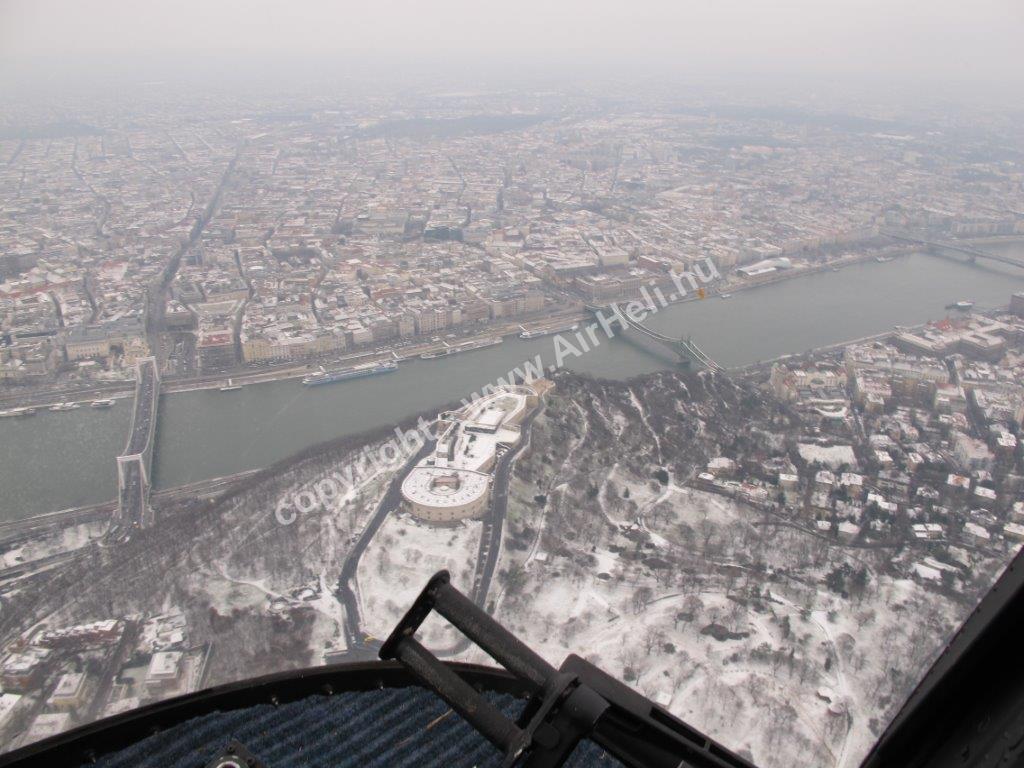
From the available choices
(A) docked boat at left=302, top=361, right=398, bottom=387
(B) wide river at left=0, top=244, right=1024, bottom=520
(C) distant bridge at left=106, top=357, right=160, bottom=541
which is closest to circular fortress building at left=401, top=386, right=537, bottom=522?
(B) wide river at left=0, top=244, right=1024, bottom=520

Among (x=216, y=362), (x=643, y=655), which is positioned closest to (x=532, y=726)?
(x=643, y=655)

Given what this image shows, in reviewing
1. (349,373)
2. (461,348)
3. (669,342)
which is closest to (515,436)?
(349,373)

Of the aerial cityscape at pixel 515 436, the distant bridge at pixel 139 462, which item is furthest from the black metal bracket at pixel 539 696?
the distant bridge at pixel 139 462

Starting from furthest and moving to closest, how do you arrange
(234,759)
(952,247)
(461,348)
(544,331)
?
(952,247) < (544,331) < (461,348) < (234,759)

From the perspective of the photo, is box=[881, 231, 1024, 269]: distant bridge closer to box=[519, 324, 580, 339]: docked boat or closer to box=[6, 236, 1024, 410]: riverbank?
box=[6, 236, 1024, 410]: riverbank

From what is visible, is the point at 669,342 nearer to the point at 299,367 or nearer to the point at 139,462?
the point at 299,367

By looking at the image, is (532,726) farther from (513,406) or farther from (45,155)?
(45,155)

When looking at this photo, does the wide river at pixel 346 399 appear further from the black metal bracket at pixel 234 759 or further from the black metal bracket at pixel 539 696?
the black metal bracket at pixel 539 696
